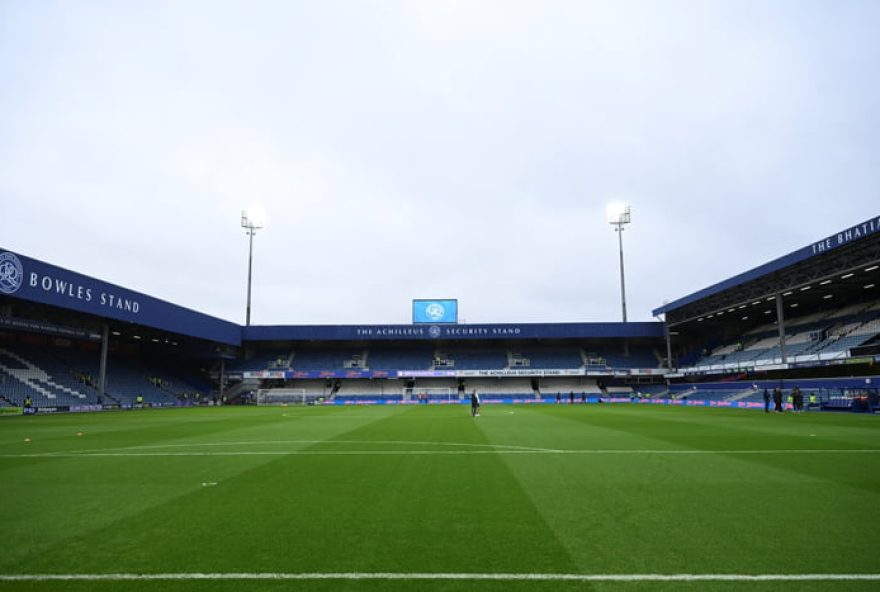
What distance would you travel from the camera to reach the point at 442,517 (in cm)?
652

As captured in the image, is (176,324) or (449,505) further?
(176,324)

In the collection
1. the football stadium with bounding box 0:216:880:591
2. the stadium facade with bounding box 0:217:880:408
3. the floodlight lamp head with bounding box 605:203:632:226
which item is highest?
the floodlight lamp head with bounding box 605:203:632:226

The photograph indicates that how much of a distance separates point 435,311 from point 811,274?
134 feet

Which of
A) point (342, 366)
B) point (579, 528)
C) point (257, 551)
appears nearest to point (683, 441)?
point (579, 528)

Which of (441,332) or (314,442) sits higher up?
(441,332)

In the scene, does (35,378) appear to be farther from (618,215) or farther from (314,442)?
(618,215)

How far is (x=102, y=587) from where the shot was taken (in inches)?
171

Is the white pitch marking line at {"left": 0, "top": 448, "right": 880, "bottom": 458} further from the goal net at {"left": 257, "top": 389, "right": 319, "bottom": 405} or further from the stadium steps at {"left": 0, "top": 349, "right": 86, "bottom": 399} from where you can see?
the goal net at {"left": 257, "top": 389, "right": 319, "bottom": 405}

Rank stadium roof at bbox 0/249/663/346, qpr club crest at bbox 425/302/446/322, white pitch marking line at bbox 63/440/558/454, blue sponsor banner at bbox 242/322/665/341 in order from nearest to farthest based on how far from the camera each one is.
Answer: white pitch marking line at bbox 63/440/558/454, stadium roof at bbox 0/249/663/346, blue sponsor banner at bbox 242/322/665/341, qpr club crest at bbox 425/302/446/322

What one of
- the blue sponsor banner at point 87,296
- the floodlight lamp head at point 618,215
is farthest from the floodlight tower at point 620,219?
the blue sponsor banner at point 87,296

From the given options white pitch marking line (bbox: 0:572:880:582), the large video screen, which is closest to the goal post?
the large video screen

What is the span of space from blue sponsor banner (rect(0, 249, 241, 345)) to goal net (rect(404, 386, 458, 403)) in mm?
25089

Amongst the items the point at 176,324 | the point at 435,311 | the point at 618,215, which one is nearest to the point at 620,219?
the point at 618,215

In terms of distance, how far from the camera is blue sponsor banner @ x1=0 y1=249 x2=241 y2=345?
30.1 metres
